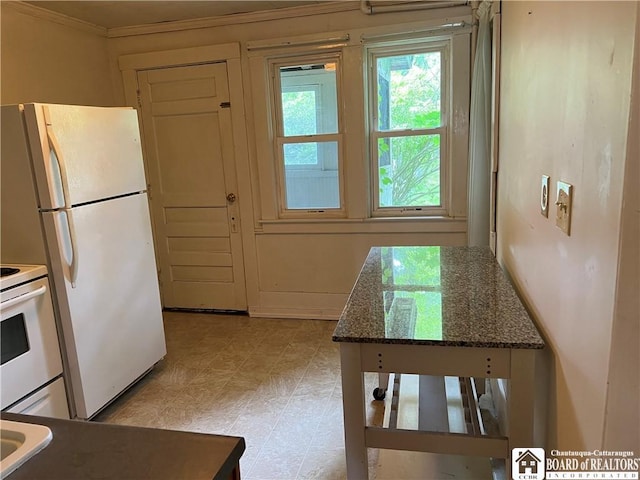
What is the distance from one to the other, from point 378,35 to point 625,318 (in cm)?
284

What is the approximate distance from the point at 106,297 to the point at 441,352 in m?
1.85

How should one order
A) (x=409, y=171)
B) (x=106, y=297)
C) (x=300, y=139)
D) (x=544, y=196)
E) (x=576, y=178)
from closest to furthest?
(x=576, y=178) < (x=544, y=196) < (x=106, y=297) < (x=409, y=171) < (x=300, y=139)

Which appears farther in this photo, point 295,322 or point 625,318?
point 295,322

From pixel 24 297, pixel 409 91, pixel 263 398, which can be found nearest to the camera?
pixel 24 297

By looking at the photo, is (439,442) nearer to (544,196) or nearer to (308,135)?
(544,196)

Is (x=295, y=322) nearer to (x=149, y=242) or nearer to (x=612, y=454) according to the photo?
(x=149, y=242)

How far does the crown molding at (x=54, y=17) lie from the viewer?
9.27ft

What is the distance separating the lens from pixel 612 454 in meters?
→ 0.80

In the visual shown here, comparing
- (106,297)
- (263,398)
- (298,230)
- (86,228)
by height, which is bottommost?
→ (263,398)

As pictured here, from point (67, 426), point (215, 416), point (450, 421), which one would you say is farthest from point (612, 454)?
point (215, 416)

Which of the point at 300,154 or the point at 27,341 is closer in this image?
the point at 27,341

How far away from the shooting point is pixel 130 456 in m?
0.79

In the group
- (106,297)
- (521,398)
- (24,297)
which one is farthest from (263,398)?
(521,398)

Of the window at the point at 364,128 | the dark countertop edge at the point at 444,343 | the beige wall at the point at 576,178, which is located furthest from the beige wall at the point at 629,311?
the window at the point at 364,128
